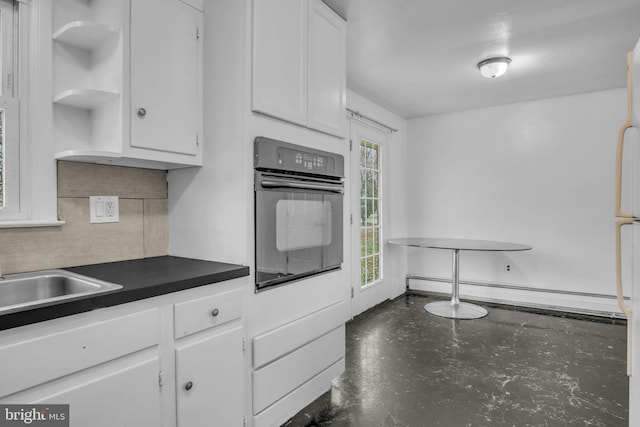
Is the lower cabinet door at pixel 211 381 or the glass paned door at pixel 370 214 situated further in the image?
the glass paned door at pixel 370 214

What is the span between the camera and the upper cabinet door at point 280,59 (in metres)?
1.69

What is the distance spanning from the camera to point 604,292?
382 centimetres

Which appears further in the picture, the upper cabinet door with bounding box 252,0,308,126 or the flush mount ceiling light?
the flush mount ceiling light

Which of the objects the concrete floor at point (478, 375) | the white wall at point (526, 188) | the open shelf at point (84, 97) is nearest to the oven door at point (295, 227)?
the open shelf at point (84, 97)

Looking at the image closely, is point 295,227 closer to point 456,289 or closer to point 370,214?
point 370,214

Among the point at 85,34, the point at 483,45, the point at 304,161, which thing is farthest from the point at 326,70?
the point at 483,45

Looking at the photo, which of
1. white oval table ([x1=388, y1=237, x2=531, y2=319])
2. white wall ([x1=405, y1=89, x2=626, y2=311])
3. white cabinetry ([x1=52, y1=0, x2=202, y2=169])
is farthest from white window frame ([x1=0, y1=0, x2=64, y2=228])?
white wall ([x1=405, y1=89, x2=626, y2=311])

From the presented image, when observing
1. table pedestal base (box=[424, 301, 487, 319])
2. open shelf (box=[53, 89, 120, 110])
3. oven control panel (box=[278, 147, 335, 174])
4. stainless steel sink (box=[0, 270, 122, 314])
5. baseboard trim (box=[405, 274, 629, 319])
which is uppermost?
open shelf (box=[53, 89, 120, 110])

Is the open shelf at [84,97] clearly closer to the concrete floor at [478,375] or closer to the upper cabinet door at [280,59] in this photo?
the upper cabinet door at [280,59]

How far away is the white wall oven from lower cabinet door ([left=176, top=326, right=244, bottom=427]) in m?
0.31

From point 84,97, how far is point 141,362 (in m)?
1.12

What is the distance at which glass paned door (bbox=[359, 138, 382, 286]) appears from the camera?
399 cm

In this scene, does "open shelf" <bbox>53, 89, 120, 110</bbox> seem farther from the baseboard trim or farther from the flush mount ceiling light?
the baseboard trim

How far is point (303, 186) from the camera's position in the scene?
1926mm
